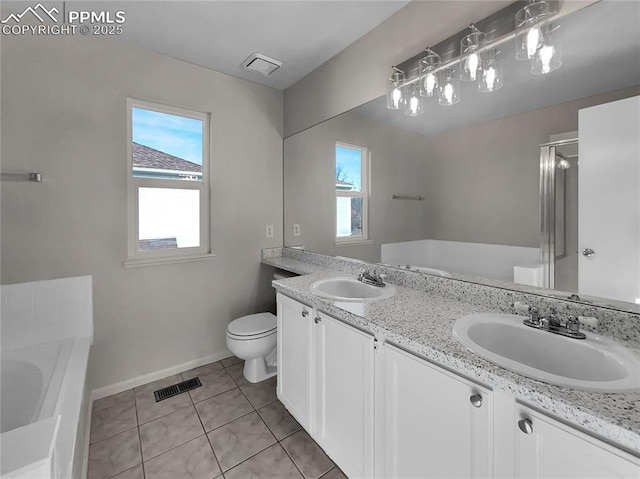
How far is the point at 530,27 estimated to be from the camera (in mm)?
1169

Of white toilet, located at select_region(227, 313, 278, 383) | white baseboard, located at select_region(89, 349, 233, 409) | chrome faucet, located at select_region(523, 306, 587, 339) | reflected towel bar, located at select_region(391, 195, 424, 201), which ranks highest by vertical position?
reflected towel bar, located at select_region(391, 195, 424, 201)

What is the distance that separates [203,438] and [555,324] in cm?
186

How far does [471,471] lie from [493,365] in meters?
0.35

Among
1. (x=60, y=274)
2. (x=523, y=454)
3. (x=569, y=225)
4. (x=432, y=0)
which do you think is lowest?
(x=523, y=454)

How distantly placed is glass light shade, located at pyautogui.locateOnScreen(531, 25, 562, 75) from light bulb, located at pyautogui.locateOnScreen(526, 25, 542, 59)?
2 centimetres

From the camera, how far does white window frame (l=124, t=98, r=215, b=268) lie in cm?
204

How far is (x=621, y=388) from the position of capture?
65cm

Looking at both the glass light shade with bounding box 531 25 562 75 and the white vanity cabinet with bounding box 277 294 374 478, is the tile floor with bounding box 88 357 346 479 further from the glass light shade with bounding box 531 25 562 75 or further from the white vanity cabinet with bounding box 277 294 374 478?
the glass light shade with bounding box 531 25 562 75

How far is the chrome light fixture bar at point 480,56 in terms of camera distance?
1.14 m

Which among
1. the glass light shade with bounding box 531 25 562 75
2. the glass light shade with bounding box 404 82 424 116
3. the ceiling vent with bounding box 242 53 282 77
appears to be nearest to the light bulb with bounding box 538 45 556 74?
the glass light shade with bounding box 531 25 562 75

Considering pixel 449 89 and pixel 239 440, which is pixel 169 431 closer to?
pixel 239 440

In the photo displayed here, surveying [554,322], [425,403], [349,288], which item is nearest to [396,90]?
[349,288]

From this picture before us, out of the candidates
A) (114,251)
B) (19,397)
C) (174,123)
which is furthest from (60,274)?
(174,123)

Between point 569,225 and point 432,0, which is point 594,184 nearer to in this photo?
point 569,225
